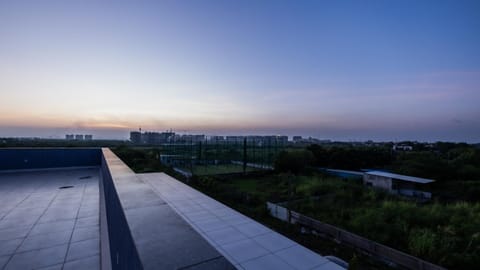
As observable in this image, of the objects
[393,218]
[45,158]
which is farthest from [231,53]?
[45,158]

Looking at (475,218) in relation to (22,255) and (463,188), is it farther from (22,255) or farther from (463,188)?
(22,255)

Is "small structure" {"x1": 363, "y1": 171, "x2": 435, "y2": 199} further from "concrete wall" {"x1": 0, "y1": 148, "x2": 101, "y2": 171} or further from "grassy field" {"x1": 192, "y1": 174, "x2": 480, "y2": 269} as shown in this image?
"concrete wall" {"x1": 0, "y1": 148, "x2": 101, "y2": 171}

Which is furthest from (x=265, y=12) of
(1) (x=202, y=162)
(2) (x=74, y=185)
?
(1) (x=202, y=162)

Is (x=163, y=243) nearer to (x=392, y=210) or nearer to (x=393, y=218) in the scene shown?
(x=393, y=218)

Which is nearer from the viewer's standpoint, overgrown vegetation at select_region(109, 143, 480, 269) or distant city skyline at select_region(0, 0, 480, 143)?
overgrown vegetation at select_region(109, 143, 480, 269)

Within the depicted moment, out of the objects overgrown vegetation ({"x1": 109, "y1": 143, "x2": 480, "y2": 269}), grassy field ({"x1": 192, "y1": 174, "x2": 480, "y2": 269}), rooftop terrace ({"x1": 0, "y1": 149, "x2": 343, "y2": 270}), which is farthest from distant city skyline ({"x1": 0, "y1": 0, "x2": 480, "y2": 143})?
grassy field ({"x1": 192, "y1": 174, "x2": 480, "y2": 269})

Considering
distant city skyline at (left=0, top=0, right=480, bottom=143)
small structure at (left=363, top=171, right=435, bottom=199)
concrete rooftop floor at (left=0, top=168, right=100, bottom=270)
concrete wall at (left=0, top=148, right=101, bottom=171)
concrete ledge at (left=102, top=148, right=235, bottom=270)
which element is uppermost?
distant city skyline at (left=0, top=0, right=480, bottom=143)

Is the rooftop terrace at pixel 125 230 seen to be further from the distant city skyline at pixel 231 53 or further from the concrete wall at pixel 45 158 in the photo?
the distant city skyline at pixel 231 53

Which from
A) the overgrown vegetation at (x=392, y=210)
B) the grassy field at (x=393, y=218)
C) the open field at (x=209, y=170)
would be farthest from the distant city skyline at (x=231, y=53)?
the open field at (x=209, y=170)
